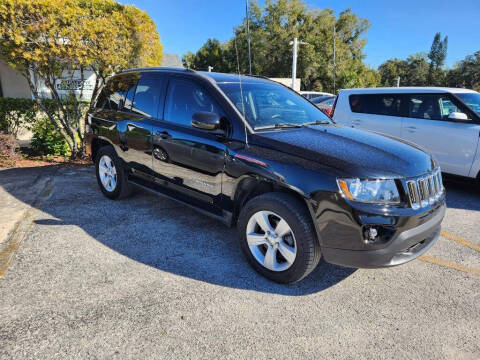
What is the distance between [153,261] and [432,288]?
255 cm

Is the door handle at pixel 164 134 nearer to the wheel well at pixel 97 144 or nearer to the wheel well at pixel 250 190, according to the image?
the wheel well at pixel 250 190

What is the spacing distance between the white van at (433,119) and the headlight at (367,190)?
2895 mm

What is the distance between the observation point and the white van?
5.38 m

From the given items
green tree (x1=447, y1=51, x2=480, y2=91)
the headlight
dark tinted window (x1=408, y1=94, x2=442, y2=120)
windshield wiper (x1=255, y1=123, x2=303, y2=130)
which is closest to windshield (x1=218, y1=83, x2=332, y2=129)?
windshield wiper (x1=255, y1=123, x2=303, y2=130)

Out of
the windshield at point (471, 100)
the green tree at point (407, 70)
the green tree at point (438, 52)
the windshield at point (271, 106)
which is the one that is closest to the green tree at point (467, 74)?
the green tree at point (407, 70)

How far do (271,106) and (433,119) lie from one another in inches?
148

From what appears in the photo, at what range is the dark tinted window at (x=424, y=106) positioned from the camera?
575 cm

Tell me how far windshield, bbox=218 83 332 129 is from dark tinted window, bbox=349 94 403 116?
117 inches

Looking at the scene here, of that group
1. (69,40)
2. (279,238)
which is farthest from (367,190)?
(69,40)

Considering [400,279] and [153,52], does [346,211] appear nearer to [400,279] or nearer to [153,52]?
[400,279]

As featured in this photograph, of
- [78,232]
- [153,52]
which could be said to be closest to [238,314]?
[78,232]

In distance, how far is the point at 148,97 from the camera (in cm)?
405

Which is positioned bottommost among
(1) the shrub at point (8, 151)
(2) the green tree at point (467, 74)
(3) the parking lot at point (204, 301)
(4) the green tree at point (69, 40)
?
(3) the parking lot at point (204, 301)

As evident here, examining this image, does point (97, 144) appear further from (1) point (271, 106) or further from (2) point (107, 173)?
(1) point (271, 106)
